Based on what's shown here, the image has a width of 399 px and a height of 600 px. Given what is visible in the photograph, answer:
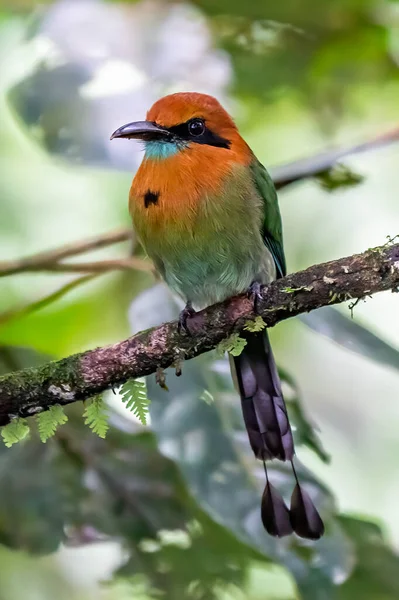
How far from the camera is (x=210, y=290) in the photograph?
2.29 m

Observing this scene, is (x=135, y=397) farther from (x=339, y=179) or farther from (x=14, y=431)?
(x=339, y=179)

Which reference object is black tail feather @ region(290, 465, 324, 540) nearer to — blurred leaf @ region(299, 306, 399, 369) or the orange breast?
blurred leaf @ region(299, 306, 399, 369)

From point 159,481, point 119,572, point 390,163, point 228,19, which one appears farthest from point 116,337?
point 390,163

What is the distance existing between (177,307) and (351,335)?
19.6 inches

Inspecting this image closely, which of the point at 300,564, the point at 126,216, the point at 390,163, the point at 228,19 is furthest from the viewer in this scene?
the point at 390,163

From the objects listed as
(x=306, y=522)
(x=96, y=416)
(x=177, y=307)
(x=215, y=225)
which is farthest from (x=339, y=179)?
(x=96, y=416)

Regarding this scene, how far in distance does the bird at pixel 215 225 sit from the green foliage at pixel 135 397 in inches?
13.2

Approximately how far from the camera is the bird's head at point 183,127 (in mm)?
2312

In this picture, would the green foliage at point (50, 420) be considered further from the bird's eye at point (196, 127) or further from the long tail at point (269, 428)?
the bird's eye at point (196, 127)

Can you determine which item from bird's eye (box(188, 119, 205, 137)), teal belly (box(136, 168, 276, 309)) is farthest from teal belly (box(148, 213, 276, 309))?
bird's eye (box(188, 119, 205, 137))

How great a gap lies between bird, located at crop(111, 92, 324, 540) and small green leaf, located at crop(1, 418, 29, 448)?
1.80 feet

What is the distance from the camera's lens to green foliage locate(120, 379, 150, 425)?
1.80 meters

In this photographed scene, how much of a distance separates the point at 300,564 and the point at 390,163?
2453mm

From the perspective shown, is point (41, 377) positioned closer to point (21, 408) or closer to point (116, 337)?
point (21, 408)
